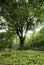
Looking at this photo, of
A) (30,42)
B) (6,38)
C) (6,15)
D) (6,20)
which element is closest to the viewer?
(6,15)

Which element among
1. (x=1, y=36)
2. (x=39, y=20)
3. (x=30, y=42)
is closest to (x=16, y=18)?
(x=39, y=20)

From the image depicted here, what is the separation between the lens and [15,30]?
80.7ft

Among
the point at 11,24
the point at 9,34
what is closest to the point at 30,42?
the point at 9,34

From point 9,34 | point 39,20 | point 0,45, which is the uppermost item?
point 39,20

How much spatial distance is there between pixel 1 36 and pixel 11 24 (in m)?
3.78

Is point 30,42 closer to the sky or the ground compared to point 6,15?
closer to the ground

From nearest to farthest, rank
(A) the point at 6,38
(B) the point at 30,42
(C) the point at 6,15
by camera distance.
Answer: (C) the point at 6,15, (A) the point at 6,38, (B) the point at 30,42

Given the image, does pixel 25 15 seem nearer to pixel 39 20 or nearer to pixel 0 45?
pixel 39 20

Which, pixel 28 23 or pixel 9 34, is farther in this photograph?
pixel 9 34

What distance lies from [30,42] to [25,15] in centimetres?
1547

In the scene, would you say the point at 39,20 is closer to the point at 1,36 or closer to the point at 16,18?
the point at 16,18

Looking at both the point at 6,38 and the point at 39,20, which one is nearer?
the point at 39,20

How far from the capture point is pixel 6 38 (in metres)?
26.5

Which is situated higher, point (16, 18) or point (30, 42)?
point (16, 18)
